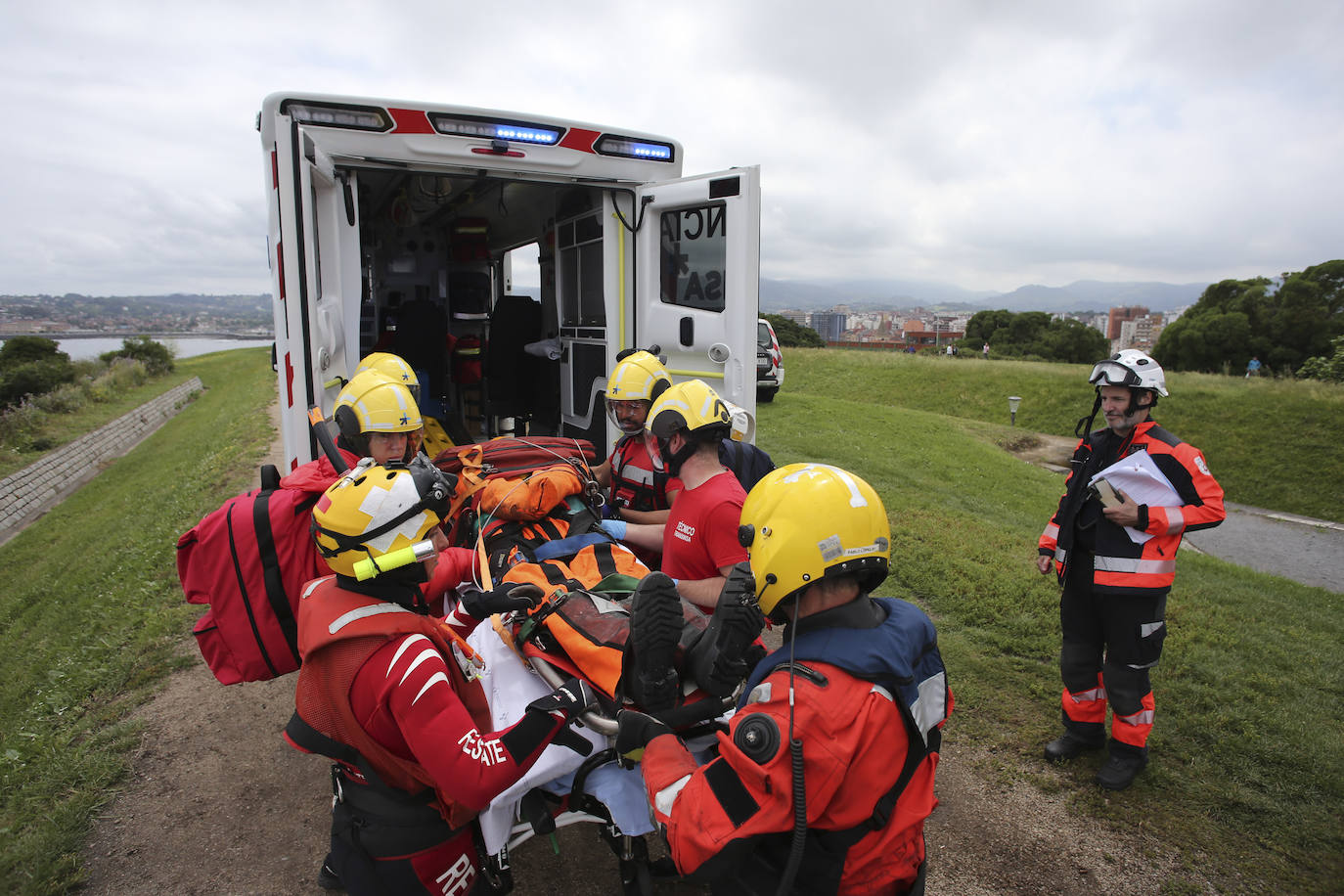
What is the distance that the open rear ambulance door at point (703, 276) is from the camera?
4.17 meters

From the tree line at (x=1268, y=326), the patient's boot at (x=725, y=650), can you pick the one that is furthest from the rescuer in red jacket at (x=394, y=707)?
the tree line at (x=1268, y=326)

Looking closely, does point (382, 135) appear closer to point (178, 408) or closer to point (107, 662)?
point (107, 662)

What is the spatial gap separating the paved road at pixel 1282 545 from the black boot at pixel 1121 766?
20.1 ft

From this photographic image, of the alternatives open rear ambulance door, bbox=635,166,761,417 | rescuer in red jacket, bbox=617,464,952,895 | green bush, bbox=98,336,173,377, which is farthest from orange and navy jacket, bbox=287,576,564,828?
green bush, bbox=98,336,173,377

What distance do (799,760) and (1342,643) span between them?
→ 19.7 feet

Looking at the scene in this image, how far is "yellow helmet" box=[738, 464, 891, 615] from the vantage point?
1683 millimetres

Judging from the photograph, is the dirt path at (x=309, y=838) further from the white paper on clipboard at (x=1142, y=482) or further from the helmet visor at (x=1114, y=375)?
the helmet visor at (x=1114, y=375)

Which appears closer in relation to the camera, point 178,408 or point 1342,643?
point 1342,643

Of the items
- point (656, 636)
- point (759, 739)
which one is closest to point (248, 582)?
point (656, 636)

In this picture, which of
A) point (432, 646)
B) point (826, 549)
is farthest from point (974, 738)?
point (432, 646)

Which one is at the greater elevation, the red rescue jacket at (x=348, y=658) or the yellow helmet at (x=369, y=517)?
the yellow helmet at (x=369, y=517)

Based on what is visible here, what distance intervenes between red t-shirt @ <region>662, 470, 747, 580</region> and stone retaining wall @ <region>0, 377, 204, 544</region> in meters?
16.1

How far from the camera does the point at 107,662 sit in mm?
4770

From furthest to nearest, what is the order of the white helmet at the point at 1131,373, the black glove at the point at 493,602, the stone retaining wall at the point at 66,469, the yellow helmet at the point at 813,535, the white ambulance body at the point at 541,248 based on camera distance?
the stone retaining wall at the point at 66,469, the white ambulance body at the point at 541,248, the white helmet at the point at 1131,373, the black glove at the point at 493,602, the yellow helmet at the point at 813,535
